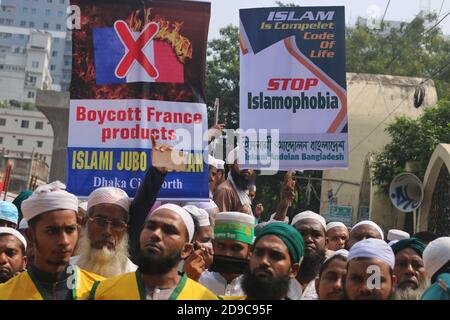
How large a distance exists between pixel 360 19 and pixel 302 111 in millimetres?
42502

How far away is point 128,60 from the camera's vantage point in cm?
611

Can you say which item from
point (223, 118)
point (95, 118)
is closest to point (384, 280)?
point (95, 118)

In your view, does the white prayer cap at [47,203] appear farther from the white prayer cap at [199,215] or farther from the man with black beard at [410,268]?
the man with black beard at [410,268]

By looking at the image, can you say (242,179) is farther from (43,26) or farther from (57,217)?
(43,26)

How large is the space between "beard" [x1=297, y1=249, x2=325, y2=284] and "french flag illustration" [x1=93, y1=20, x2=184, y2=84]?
5.66 ft

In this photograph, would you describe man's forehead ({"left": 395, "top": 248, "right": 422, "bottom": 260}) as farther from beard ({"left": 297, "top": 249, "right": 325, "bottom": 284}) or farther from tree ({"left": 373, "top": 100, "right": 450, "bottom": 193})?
tree ({"left": 373, "top": 100, "right": 450, "bottom": 193})

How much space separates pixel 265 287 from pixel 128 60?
9.23ft

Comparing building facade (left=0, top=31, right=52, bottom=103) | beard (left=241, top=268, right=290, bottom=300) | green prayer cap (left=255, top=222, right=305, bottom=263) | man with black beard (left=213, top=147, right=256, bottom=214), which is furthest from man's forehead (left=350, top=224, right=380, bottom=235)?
building facade (left=0, top=31, right=52, bottom=103)

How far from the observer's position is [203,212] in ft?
19.6

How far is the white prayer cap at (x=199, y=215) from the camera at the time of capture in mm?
5828

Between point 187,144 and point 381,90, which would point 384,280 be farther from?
point 381,90

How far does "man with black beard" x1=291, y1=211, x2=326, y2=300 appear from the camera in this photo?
5223mm

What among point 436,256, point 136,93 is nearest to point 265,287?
point 436,256
